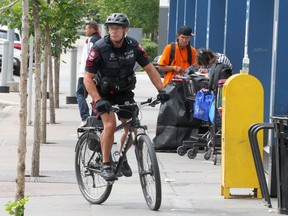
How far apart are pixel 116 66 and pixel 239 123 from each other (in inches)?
50.4

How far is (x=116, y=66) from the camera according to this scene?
31.0ft

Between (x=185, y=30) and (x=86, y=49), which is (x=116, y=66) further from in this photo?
(x=86, y=49)

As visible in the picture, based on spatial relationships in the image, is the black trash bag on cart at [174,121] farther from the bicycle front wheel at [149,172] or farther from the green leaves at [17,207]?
the green leaves at [17,207]

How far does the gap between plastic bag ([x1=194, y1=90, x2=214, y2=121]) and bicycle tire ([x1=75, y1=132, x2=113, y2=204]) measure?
3591mm

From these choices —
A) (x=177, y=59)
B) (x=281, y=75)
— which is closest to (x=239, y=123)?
(x=281, y=75)

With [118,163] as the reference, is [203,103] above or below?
above

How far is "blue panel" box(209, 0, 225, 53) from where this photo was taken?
1698 cm

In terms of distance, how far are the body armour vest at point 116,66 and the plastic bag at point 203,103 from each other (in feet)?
12.7

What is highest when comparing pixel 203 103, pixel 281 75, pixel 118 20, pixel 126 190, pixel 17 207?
pixel 118 20

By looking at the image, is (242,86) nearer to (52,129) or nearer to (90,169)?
(90,169)

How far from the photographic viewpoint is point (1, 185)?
1080 cm

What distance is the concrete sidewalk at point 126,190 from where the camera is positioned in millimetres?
9227

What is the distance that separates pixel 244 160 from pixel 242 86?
700mm

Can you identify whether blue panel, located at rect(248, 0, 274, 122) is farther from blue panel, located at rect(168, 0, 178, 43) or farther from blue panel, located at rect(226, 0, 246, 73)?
blue panel, located at rect(168, 0, 178, 43)
